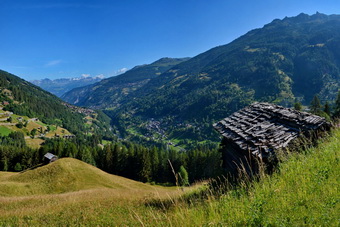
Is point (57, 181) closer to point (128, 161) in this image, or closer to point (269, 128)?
point (269, 128)

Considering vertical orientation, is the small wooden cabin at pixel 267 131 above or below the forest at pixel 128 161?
above

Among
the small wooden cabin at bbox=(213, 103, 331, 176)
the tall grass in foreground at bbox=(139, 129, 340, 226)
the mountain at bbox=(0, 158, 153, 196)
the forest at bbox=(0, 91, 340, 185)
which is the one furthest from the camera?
the forest at bbox=(0, 91, 340, 185)

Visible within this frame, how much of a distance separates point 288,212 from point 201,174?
8958 cm

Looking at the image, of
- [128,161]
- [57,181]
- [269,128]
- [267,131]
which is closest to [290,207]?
[267,131]

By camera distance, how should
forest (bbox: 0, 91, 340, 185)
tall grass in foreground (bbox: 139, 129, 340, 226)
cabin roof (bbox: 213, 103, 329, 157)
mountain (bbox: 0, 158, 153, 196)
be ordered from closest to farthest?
tall grass in foreground (bbox: 139, 129, 340, 226) → cabin roof (bbox: 213, 103, 329, 157) → mountain (bbox: 0, 158, 153, 196) → forest (bbox: 0, 91, 340, 185)

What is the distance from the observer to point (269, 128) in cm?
1195

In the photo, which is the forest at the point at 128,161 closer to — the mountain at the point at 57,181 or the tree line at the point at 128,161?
the tree line at the point at 128,161

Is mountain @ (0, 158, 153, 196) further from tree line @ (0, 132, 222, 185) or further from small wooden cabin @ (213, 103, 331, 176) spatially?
small wooden cabin @ (213, 103, 331, 176)

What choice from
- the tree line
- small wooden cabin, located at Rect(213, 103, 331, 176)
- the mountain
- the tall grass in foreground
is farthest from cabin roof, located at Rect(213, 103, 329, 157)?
the tree line

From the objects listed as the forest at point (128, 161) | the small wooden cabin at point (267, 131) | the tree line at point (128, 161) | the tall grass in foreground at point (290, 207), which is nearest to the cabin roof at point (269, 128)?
the small wooden cabin at point (267, 131)

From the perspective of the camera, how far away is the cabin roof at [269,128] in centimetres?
1034

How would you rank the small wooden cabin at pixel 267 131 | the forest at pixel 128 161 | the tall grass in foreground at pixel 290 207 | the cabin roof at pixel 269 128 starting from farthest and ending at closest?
1. the forest at pixel 128 161
2. the cabin roof at pixel 269 128
3. the small wooden cabin at pixel 267 131
4. the tall grass in foreground at pixel 290 207

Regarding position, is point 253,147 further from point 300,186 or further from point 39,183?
point 39,183

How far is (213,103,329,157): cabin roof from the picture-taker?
10336 millimetres
